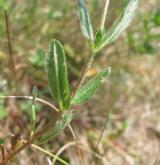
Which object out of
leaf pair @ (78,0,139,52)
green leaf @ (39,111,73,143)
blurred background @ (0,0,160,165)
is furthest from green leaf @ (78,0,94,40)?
blurred background @ (0,0,160,165)

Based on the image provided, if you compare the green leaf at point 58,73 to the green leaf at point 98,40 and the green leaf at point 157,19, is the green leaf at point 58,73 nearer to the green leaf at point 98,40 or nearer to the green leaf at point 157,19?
the green leaf at point 98,40

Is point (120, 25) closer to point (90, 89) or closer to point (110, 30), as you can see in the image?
point (110, 30)

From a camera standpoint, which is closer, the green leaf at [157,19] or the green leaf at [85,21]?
the green leaf at [85,21]

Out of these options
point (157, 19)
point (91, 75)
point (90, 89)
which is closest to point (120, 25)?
point (90, 89)

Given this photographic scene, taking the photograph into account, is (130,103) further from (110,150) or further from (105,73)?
(105,73)

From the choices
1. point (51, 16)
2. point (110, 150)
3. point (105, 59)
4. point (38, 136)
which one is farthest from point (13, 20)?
point (38, 136)

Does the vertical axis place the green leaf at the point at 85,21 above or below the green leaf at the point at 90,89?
above

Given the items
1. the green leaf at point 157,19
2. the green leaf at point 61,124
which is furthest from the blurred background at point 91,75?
the green leaf at point 61,124

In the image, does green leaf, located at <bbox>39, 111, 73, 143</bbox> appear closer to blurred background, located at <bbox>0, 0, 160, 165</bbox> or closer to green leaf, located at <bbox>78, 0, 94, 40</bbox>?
green leaf, located at <bbox>78, 0, 94, 40</bbox>
